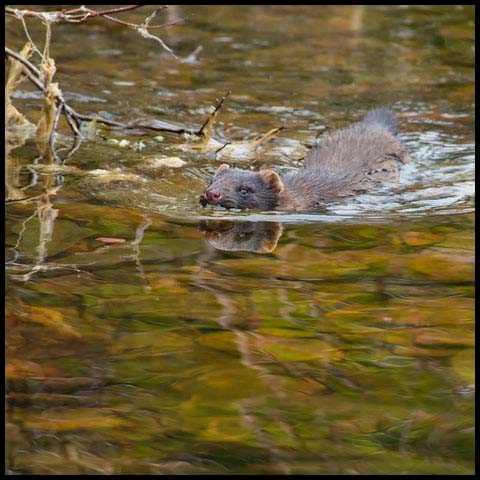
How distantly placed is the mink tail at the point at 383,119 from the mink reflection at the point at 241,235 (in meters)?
3.40

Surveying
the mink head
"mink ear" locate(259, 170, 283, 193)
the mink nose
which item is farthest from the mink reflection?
"mink ear" locate(259, 170, 283, 193)

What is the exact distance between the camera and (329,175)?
976cm

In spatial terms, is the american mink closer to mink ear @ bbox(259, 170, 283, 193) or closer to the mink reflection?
mink ear @ bbox(259, 170, 283, 193)

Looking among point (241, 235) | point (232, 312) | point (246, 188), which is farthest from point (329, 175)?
point (232, 312)

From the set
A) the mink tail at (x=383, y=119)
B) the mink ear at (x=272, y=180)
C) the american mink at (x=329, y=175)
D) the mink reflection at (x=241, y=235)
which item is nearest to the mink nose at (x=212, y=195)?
the american mink at (x=329, y=175)

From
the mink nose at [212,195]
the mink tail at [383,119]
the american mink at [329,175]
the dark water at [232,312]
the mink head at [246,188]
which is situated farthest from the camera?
the mink tail at [383,119]

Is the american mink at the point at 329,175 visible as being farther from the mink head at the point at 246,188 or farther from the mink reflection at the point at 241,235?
the mink reflection at the point at 241,235

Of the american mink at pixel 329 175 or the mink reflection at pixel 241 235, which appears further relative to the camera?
the american mink at pixel 329 175

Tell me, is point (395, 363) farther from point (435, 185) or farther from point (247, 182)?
point (435, 185)

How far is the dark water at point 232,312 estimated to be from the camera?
4516 mm

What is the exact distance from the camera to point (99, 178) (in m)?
9.26

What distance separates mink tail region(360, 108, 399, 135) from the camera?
11336 millimetres

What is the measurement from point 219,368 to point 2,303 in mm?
1394

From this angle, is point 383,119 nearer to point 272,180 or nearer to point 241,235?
point 272,180
